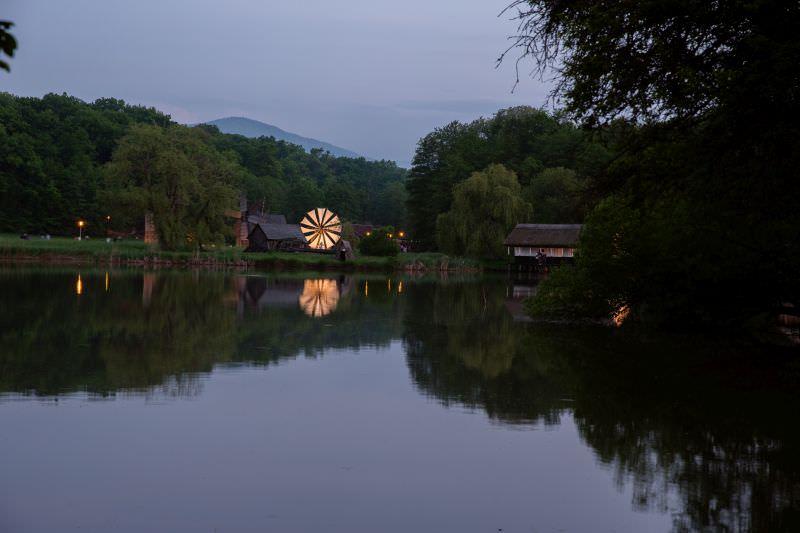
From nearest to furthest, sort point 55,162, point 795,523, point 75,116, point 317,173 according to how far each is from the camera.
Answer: point 795,523
point 55,162
point 75,116
point 317,173

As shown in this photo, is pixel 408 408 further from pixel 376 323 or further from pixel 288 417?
pixel 376 323

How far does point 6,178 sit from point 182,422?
71325 millimetres

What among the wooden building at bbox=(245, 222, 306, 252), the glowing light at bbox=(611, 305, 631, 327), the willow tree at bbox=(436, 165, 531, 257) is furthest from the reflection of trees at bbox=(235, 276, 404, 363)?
the wooden building at bbox=(245, 222, 306, 252)

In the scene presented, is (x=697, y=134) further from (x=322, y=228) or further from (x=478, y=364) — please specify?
(x=322, y=228)

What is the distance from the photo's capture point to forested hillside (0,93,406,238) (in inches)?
2398

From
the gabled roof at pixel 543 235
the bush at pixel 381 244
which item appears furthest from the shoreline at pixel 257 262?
the gabled roof at pixel 543 235

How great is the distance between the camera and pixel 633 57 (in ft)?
37.8

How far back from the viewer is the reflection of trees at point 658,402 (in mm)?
7922

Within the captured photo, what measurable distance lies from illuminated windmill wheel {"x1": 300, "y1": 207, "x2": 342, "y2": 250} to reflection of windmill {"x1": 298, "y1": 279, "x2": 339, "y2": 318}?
28.9 meters

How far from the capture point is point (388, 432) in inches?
407

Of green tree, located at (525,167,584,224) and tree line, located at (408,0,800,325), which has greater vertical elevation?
green tree, located at (525,167,584,224)

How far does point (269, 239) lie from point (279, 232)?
2.67 meters

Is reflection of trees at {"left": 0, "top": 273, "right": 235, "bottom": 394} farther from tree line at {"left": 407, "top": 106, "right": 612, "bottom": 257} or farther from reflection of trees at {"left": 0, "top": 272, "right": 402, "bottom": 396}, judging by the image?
tree line at {"left": 407, "top": 106, "right": 612, "bottom": 257}

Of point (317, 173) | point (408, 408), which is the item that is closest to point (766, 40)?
point (408, 408)
